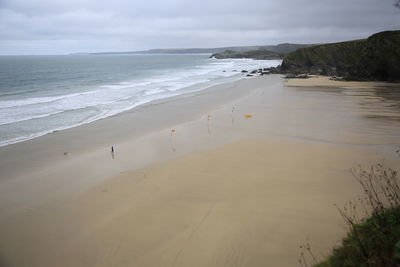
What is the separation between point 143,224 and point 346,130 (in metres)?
10.9

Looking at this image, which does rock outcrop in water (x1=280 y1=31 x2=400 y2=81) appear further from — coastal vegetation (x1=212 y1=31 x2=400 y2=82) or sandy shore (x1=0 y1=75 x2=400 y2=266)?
sandy shore (x1=0 y1=75 x2=400 y2=266)

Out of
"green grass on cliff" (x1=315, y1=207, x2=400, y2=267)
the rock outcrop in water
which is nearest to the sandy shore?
"green grass on cliff" (x1=315, y1=207, x2=400, y2=267)

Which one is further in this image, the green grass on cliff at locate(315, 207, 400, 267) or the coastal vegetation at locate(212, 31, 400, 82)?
the coastal vegetation at locate(212, 31, 400, 82)

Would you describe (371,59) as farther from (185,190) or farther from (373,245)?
(373,245)

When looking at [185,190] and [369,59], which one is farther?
[369,59]

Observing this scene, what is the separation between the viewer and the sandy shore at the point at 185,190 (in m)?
5.34

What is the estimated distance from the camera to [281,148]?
417 inches

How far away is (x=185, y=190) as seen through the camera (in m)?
7.60

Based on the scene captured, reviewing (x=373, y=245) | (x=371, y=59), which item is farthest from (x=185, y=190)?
(x=371, y=59)

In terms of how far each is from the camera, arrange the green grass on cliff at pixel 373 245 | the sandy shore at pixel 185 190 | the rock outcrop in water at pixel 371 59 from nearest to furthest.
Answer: the green grass on cliff at pixel 373 245, the sandy shore at pixel 185 190, the rock outcrop in water at pixel 371 59

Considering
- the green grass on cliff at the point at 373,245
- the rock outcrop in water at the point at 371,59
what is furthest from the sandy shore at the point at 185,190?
the rock outcrop in water at the point at 371,59

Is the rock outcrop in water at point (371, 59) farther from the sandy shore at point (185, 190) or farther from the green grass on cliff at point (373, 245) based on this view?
the green grass on cliff at point (373, 245)

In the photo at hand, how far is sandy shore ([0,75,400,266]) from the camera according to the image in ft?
17.5

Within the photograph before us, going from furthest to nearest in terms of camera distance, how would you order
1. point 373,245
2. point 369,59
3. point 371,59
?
point 369,59 → point 371,59 → point 373,245
